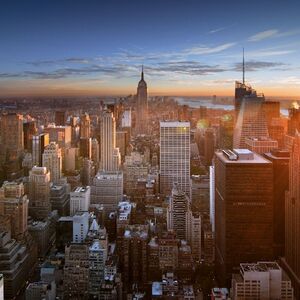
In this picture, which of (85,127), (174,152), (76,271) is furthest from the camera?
(174,152)

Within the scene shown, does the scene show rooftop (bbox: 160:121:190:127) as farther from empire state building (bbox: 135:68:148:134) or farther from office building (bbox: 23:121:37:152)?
office building (bbox: 23:121:37:152)

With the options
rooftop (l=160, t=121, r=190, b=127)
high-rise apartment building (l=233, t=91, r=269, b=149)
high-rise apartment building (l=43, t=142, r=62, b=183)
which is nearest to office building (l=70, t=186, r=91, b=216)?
high-rise apartment building (l=43, t=142, r=62, b=183)

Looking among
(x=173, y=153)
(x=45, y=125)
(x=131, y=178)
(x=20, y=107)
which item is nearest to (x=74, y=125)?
(x=45, y=125)

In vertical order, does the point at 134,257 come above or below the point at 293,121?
below

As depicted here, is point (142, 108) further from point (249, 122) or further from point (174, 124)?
point (249, 122)

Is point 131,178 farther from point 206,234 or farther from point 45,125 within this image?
point 206,234

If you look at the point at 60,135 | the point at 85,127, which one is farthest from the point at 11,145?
the point at 85,127
